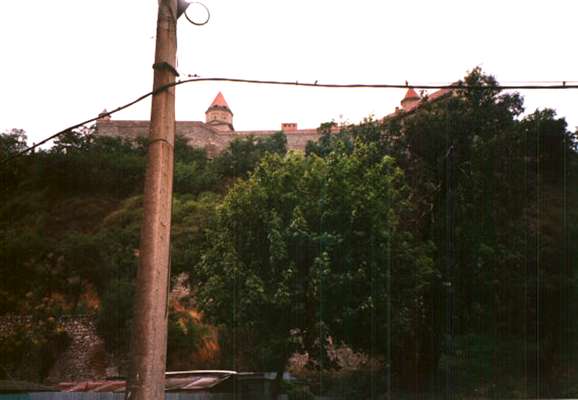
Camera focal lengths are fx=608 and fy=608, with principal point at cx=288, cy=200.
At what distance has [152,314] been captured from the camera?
4.95 m

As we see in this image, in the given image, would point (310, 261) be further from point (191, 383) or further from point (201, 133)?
point (201, 133)

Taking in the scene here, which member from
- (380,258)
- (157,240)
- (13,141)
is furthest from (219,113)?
(157,240)

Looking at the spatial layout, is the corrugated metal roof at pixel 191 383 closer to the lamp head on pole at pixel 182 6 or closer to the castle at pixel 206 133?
the lamp head on pole at pixel 182 6

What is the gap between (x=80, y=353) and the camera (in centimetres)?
3794

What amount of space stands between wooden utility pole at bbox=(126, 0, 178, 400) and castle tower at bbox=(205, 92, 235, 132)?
301 ft

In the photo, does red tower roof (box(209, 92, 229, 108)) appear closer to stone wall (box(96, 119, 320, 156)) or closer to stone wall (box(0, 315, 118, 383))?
stone wall (box(96, 119, 320, 156))

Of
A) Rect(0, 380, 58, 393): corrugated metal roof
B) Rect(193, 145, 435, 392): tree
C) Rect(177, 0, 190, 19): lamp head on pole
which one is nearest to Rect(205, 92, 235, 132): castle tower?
Rect(193, 145, 435, 392): tree

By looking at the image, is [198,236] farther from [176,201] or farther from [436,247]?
[436,247]

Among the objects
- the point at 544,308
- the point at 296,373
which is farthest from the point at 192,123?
the point at 544,308

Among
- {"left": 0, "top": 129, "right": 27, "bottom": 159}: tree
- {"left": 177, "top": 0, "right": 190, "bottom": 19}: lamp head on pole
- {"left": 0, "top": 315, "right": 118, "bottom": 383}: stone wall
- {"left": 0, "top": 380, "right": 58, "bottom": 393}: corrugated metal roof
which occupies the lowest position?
{"left": 0, "top": 315, "right": 118, "bottom": 383}: stone wall

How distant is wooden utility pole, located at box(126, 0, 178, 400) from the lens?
486 cm

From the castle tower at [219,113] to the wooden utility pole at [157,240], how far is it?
91733 mm

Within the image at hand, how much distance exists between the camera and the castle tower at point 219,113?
320 feet

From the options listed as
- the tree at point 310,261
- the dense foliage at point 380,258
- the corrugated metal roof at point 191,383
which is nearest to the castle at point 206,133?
the dense foliage at point 380,258
